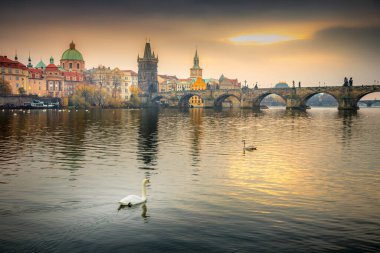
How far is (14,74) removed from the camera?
16425 centimetres

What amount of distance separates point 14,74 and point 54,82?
30.8 metres

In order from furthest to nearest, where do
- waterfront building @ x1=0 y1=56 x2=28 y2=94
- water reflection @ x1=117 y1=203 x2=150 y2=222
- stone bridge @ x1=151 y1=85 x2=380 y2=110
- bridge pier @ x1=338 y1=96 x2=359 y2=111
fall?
1. waterfront building @ x1=0 y1=56 x2=28 y2=94
2. bridge pier @ x1=338 y1=96 x2=359 y2=111
3. stone bridge @ x1=151 y1=85 x2=380 y2=110
4. water reflection @ x1=117 y1=203 x2=150 y2=222

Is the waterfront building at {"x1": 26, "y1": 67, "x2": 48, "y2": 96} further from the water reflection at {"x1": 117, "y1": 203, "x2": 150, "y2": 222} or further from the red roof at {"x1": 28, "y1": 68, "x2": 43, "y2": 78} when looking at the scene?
the water reflection at {"x1": 117, "y1": 203, "x2": 150, "y2": 222}

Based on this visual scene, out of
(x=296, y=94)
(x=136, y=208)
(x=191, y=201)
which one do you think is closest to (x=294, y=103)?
(x=296, y=94)

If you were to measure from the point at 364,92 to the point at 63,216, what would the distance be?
13444 cm

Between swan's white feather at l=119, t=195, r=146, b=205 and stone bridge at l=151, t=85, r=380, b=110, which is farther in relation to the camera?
stone bridge at l=151, t=85, r=380, b=110

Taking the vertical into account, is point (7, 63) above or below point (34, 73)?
above

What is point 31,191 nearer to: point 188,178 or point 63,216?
point 63,216

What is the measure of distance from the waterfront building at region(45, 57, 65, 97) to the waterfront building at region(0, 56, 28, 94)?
752 inches

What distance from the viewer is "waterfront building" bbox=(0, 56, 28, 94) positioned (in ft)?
524

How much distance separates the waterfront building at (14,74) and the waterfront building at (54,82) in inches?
752

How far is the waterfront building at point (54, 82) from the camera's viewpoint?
631 ft

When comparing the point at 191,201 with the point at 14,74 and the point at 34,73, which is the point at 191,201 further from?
the point at 34,73

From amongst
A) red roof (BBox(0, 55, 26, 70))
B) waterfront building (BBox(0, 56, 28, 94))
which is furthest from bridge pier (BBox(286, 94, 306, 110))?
red roof (BBox(0, 55, 26, 70))
